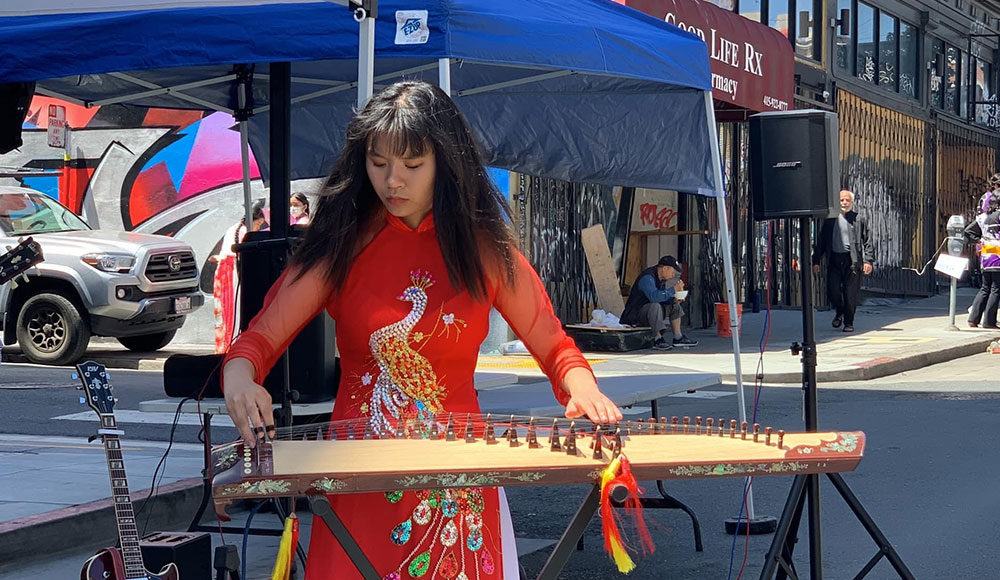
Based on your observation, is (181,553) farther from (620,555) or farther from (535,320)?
(620,555)

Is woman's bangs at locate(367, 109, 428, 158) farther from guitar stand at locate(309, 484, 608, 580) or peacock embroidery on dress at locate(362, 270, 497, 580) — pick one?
guitar stand at locate(309, 484, 608, 580)

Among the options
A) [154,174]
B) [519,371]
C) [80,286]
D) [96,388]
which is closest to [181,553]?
[96,388]

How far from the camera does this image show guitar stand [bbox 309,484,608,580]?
112 inches

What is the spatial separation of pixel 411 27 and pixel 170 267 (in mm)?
10121

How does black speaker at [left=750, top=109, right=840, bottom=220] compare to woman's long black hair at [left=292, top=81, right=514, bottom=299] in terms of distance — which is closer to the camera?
woman's long black hair at [left=292, top=81, right=514, bottom=299]

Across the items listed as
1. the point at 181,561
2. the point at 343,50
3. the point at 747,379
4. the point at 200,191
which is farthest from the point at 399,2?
the point at 200,191

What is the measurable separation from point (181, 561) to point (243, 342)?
2301mm

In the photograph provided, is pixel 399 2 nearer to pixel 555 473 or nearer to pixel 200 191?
pixel 555 473

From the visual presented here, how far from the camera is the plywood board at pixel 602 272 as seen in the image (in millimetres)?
17938

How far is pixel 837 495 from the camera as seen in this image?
8188 mm

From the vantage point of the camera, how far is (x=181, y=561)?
509cm

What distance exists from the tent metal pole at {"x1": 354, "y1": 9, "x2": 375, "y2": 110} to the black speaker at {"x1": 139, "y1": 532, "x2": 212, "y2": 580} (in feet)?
6.17

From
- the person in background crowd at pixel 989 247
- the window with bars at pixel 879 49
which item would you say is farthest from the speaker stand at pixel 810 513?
the window with bars at pixel 879 49

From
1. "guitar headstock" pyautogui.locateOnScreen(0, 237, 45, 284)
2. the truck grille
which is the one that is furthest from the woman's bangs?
the truck grille
